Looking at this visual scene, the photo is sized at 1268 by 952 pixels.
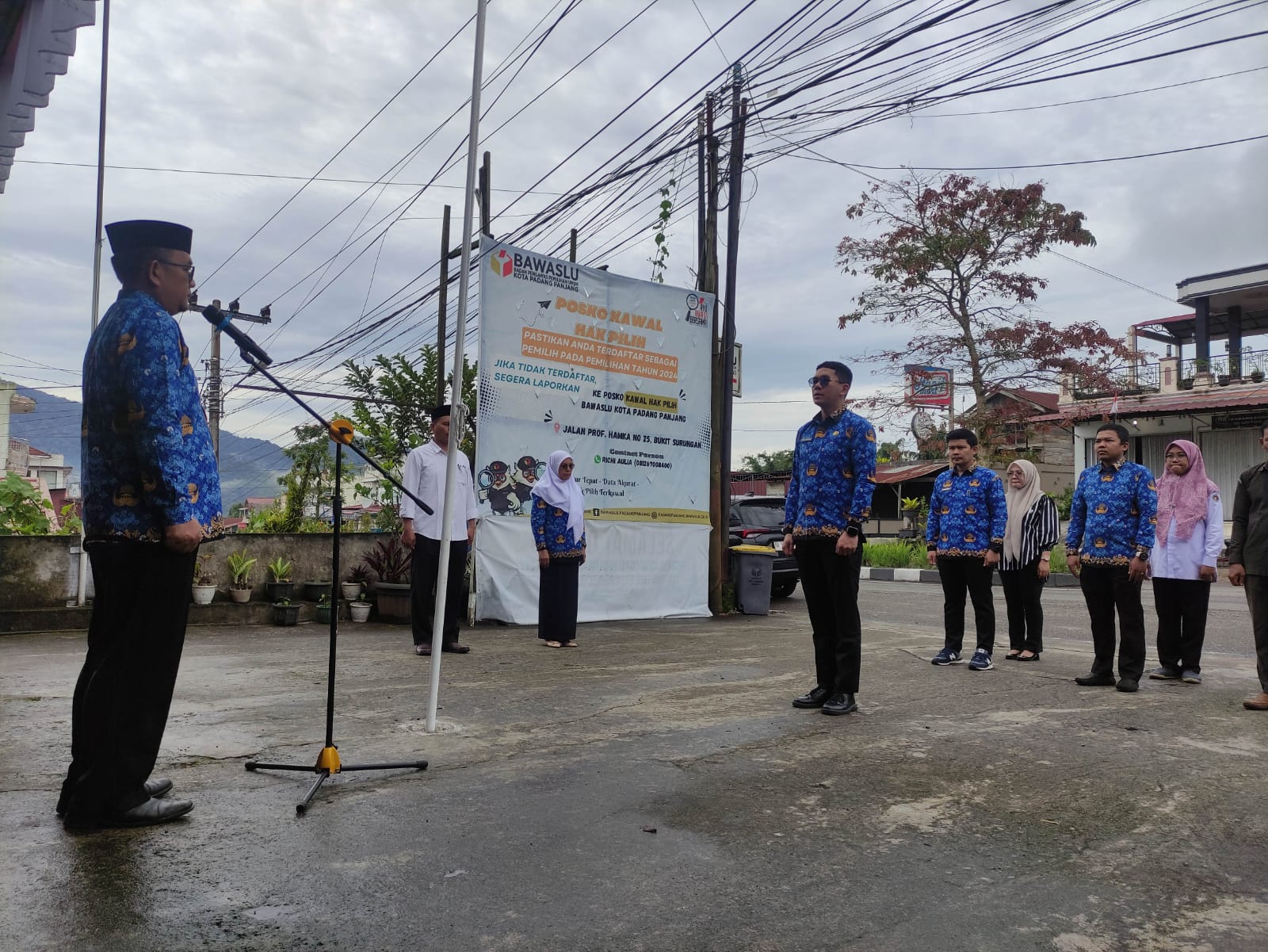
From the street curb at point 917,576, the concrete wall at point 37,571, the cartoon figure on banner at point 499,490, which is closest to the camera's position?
the concrete wall at point 37,571

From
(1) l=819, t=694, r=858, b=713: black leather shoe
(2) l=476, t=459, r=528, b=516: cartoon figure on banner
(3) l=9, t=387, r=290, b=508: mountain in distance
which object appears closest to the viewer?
(1) l=819, t=694, r=858, b=713: black leather shoe

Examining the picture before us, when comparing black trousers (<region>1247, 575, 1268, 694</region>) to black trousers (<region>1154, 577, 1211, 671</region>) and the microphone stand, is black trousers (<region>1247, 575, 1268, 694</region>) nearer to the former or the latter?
black trousers (<region>1154, 577, 1211, 671</region>)

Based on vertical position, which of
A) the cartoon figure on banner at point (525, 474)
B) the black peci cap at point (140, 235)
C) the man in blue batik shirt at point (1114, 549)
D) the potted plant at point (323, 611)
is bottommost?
the potted plant at point (323, 611)

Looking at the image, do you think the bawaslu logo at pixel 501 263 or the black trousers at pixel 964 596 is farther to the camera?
the bawaslu logo at pixel 501 263

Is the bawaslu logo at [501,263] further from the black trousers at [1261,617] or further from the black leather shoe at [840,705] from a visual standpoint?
the black trousers at [1261,617]

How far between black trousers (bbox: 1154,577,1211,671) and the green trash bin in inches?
199

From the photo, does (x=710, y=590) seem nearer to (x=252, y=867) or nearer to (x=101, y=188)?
(x=101, y=188)

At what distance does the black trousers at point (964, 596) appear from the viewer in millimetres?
6789

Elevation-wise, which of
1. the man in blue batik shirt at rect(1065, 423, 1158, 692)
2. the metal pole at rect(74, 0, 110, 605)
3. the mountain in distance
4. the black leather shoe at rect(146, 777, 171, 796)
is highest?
the mountain in distance

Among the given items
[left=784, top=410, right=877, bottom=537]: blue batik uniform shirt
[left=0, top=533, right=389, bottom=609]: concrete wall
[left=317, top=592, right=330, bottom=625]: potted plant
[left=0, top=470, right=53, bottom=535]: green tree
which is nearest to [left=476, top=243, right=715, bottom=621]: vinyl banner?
[left=0, top=533, right=389, bottom=609]: concrete wall

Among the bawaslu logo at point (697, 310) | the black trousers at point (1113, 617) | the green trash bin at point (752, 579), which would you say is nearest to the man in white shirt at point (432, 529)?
the bawaslu logo at point (697, 310)

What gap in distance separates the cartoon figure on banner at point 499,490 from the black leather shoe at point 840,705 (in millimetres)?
4788

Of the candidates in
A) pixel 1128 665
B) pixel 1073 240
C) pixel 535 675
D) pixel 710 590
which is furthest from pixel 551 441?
pixel 1073 240

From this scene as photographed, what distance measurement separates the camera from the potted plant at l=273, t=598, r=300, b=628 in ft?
31.4
